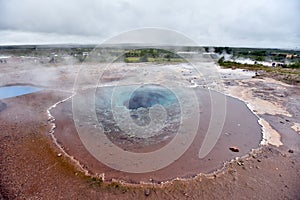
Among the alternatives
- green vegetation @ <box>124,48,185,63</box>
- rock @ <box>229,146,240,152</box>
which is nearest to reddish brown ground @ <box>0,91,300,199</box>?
rock @ <box>229,146,240,152</box>

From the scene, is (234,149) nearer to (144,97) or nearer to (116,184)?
(116,184)

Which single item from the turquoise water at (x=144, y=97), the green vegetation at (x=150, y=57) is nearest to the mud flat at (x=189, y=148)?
the turquoise water at (x=144, y=97)

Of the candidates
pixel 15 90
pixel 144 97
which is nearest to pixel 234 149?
pixel 144 97

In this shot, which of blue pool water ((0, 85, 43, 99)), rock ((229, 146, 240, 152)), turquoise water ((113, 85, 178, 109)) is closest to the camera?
rock ((229, 146, 240, 152))

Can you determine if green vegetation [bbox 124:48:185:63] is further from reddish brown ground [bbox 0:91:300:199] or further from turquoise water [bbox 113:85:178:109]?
reddish brown ground [bbox 0:91:300:199]

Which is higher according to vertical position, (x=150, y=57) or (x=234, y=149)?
(x=150, y=57)

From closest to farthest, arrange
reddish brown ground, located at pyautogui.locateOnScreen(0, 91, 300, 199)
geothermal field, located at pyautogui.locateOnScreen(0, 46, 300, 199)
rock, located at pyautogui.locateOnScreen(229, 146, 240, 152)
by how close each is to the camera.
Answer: reddish brown ground, located at pyautogui.locateOnScreen(0, 91, 300, 199)
geothermal field, located at pyautogui.locateOnScreen(0, 46, 300, 199)
rock, located at pyautogui.locateOnScreen(229, 146, 240, 152)

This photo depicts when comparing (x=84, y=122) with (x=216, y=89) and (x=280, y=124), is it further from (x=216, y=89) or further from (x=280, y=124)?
(x=216, y=89)

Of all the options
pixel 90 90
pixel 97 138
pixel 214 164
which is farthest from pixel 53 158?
pixel 90 90

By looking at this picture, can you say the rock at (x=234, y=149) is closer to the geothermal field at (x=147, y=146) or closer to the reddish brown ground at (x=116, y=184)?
the geothermal field at (x=147, y=146)
